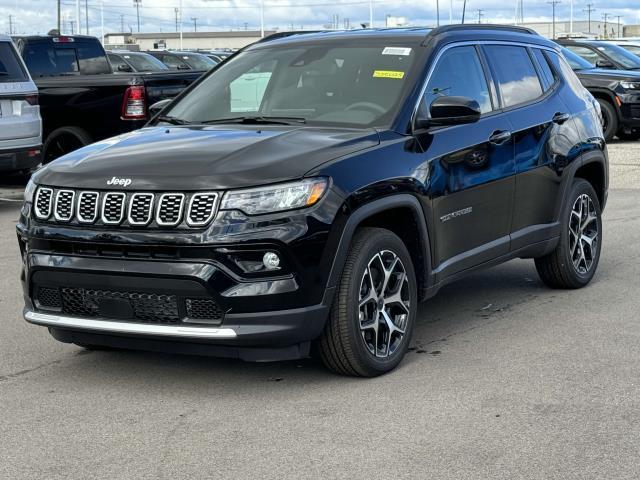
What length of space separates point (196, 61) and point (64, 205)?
778 inches

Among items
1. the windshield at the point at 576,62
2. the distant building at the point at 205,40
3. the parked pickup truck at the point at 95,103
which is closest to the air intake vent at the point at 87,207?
the parked pickup truck at the point at 95,103

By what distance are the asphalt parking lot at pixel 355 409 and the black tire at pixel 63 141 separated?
687cm

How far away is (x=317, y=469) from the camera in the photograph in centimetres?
427

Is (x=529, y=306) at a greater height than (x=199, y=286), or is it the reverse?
(x=199, y=286)

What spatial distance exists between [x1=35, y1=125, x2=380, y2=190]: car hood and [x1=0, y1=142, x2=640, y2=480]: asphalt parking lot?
1.04 m

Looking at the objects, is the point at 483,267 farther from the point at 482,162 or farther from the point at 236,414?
the point at 236,414

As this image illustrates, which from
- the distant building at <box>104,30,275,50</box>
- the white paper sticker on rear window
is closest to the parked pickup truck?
the white paper sticker on rear window

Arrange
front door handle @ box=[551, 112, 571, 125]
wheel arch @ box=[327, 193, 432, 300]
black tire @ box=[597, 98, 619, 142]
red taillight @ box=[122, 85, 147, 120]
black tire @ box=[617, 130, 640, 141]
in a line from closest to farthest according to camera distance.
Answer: wheel arch @ box=[327, 193, 432, 300], front door handle @ box=[551, 112, 571, 125], red taillight @ box=[122, 85, 147, 120], black tire @ box=[597, 98, 619, 142], black tire @ box=[617, 130, 640, 141]

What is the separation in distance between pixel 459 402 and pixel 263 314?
3.28 ft

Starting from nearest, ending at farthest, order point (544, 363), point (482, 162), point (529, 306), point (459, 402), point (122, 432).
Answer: point (122, 432) < point (459, 402) < point (544, 363) < point (482, 162) < point (529, 306)

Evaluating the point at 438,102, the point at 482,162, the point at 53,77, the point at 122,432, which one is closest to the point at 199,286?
the point at 122,432

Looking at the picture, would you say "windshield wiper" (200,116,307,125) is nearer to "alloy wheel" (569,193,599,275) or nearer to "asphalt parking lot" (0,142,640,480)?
"asphalt parking lot" (0,142,640,480)

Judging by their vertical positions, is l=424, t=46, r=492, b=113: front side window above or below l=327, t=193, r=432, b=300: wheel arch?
above

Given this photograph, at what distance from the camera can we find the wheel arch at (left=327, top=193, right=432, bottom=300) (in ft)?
17.0
